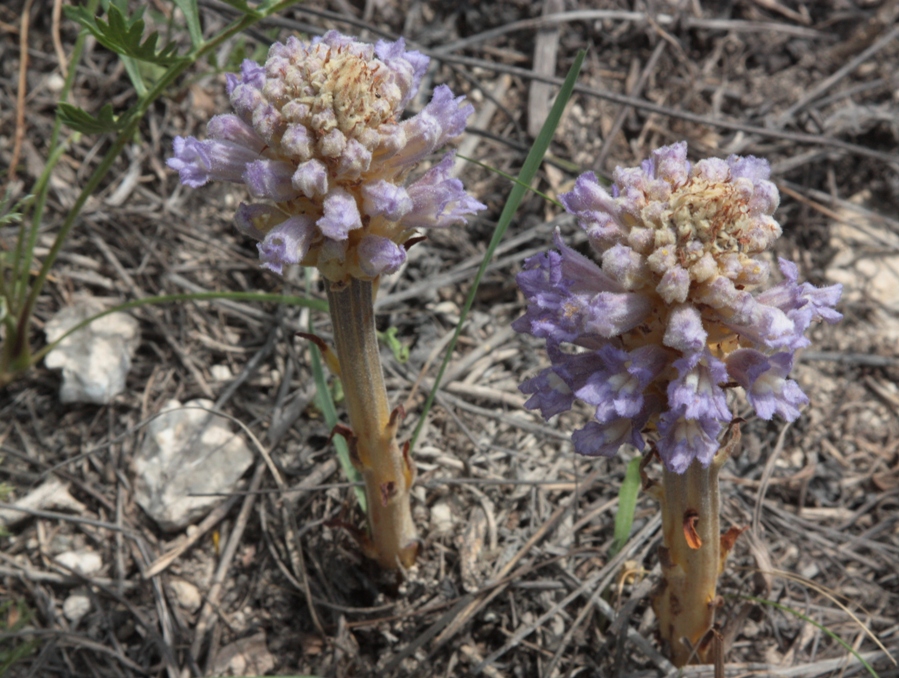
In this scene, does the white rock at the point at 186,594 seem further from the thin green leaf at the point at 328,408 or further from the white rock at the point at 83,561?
the thin green leaf at the point at 328,408

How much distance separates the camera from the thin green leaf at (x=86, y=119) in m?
2.96

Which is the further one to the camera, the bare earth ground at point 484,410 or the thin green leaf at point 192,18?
the bare earth ground at point 484,410

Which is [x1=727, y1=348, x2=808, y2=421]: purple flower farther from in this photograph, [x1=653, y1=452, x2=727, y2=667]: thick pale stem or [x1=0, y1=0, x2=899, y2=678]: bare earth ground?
[x1=0, y1=0, x2=899, y2=678]: bare earth ground

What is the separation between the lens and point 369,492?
3.15m

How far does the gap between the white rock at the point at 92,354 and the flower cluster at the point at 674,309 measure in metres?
2.35

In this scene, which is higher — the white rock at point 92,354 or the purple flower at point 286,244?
the purple flower at point 286,244

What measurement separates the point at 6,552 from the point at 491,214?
2.87 meters

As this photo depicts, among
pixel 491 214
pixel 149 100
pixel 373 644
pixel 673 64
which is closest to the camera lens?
pixel 149 100

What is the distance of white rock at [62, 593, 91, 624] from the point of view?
3508 millimetres

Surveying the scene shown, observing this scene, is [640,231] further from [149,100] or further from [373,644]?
[373,644]

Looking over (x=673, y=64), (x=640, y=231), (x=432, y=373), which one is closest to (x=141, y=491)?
(x=432, y=373)

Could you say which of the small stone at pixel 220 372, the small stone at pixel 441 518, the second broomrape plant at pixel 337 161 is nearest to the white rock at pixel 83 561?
the small stone at pixel 220 372

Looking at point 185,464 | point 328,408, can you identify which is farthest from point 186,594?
point 328,408

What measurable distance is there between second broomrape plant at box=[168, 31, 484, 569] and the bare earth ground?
1.29 m
